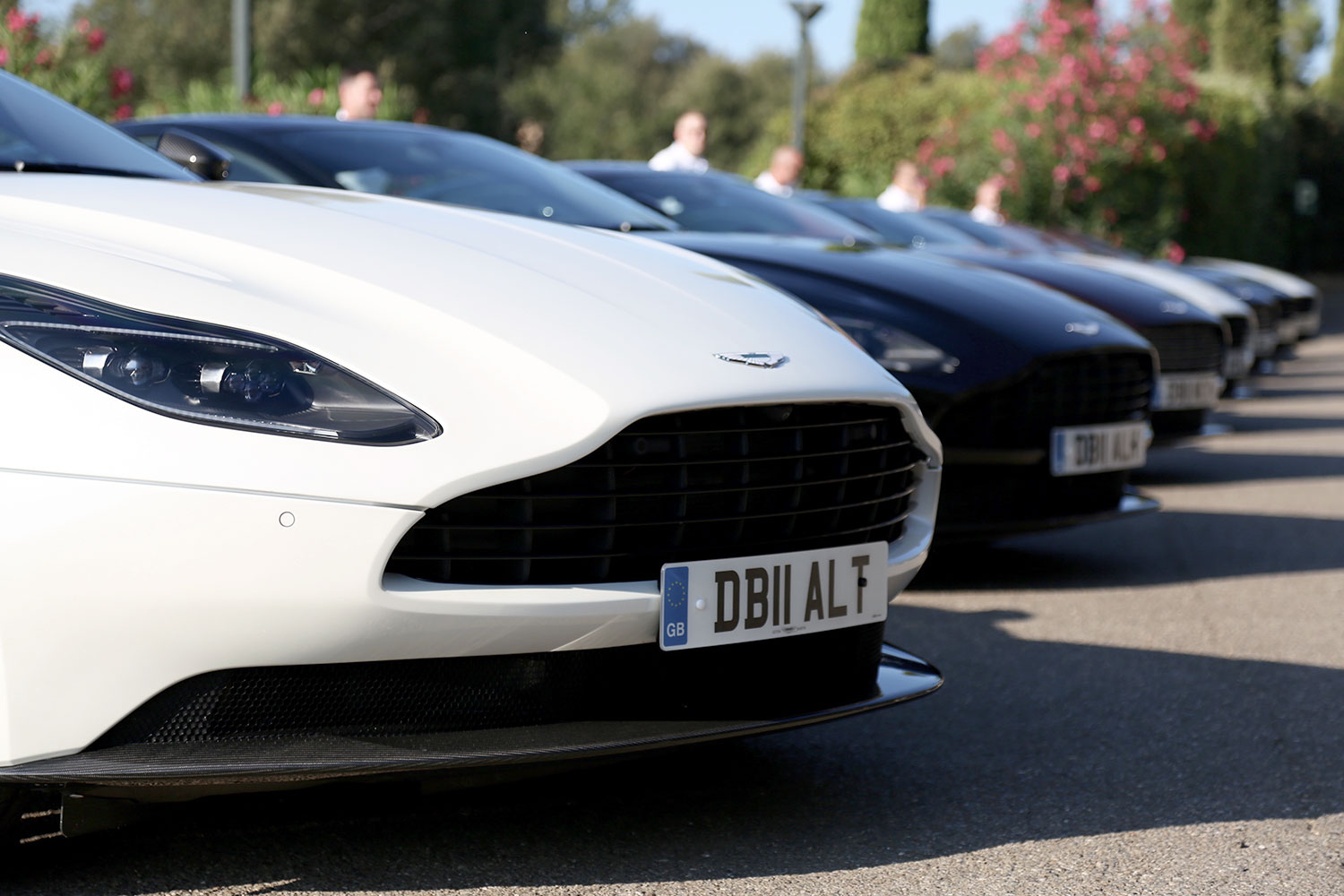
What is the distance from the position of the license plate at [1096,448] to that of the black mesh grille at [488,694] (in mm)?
2364

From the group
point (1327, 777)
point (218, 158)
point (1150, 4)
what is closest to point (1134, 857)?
point (1327, 777)

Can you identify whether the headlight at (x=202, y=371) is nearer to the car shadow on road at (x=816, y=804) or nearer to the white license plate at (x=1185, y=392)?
the car shadow on road at (x=816, y=804)

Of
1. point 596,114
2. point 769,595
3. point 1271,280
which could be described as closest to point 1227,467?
point 769,595

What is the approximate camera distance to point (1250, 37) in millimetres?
34312

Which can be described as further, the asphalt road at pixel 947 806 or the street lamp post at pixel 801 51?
the street lamp post at pixel 801 51

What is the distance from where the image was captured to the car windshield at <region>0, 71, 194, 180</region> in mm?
3139

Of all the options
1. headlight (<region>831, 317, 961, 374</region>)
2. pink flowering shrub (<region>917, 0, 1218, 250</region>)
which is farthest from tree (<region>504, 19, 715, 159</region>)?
headlight (<region>831, 317, 961, 374</region>)

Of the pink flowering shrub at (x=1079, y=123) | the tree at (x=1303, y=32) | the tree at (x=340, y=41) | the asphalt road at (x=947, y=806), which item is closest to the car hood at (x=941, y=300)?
the asphalt road at (x=947, y=806)

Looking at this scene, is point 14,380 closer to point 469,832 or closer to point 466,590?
point 466,590

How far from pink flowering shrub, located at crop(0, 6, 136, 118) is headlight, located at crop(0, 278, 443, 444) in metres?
7.99

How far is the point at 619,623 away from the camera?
7.56ft

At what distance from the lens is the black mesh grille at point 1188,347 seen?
7176 mm

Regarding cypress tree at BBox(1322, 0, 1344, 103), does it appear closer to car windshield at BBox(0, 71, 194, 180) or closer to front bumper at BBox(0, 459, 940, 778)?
car windshield at BBox(0, 71, 194, 180)

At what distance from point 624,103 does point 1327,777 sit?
148ft
